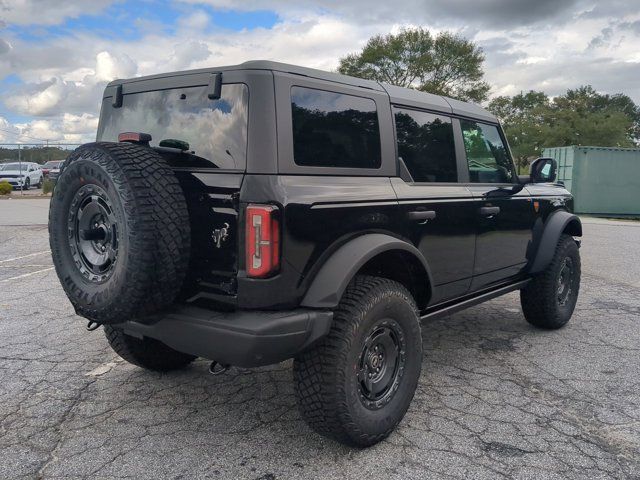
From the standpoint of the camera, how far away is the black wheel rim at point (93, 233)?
2453 mm

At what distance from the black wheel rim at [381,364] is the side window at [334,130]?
2.94 ft

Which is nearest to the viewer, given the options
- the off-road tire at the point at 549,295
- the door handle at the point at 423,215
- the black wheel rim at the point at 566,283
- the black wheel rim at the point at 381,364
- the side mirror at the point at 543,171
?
the black wheel rim at the point at 381,364

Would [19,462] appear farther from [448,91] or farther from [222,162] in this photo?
[448,91]

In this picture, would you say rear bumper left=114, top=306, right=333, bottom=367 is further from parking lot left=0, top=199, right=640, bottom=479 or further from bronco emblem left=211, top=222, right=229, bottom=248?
parking lot left=0, top=199, right=640, bottom=479

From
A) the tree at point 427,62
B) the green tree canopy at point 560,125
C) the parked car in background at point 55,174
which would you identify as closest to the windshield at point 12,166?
the parked car in background at point 55,174

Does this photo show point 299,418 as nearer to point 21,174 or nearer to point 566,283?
point 566,283

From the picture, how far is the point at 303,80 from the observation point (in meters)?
2.63

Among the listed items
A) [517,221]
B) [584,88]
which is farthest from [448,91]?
[517,221]

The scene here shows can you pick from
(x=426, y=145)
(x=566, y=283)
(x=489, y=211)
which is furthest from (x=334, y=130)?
(x=566, y=283)

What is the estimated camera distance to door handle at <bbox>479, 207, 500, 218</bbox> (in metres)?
3.72

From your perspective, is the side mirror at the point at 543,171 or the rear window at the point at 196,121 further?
the side mirror at the point at 543,171

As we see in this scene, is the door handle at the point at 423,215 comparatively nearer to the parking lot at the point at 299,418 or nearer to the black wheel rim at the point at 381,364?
the black wheel rim at the point at 381,364

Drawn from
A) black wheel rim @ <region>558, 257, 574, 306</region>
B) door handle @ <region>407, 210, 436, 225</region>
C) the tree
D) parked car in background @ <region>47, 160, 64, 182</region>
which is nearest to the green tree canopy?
the tree

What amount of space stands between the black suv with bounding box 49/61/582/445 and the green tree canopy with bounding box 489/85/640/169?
37593 millimetres
